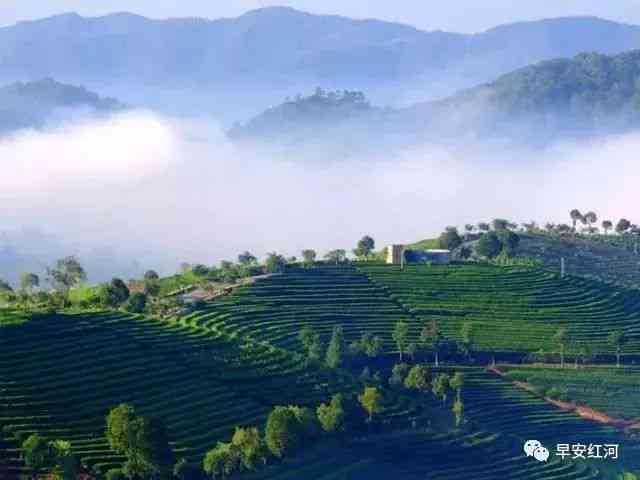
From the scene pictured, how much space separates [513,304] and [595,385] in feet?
34.5

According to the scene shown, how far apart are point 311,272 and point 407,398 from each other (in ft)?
64.8

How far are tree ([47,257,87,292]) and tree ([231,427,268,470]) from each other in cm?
2611

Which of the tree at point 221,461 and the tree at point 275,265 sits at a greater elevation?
the tree at point 275,265

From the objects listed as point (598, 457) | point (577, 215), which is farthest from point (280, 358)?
point (577, 215)

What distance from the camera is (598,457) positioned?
54.7 metres

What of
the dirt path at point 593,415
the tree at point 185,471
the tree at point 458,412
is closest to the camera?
the tree at point 185,471

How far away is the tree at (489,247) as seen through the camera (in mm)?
85312

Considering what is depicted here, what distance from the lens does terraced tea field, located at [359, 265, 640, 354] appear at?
6825 centimetres

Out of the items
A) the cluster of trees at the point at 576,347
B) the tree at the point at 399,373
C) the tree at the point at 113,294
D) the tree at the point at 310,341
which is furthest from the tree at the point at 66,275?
the cluster of trees at the point at 576,347

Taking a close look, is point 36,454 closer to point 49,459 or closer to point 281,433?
point 49,459

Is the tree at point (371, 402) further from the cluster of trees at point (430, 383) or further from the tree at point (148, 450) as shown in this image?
the tree at point (148, 450)

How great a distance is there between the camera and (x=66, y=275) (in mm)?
70500

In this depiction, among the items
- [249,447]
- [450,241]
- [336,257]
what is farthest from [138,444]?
[450,241]

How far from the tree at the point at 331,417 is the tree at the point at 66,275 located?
76.9 ft
